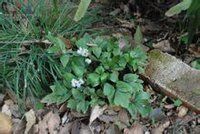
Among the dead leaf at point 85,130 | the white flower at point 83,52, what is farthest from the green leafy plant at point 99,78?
the dead leaf at point 85,130

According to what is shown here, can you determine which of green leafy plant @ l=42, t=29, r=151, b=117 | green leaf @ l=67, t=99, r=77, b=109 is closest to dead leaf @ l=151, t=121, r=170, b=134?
green leafy plant @ l=42, t=29, r=151, b=117

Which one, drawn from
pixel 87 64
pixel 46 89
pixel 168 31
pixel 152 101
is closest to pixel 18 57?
pixel 46 89

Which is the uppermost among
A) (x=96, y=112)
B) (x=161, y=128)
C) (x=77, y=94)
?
(x=77, y=94)

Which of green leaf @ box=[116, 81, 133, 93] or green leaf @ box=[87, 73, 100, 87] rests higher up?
green leaf @ box=[87, 73, 100, 87]

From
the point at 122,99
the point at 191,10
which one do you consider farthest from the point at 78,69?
the point at 191,10

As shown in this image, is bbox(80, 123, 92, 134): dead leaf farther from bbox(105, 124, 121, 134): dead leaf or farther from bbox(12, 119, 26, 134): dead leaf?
bbox(12, 119, 26, 134): dead leaf

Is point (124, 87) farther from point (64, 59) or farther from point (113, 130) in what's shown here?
point (64, 59)
